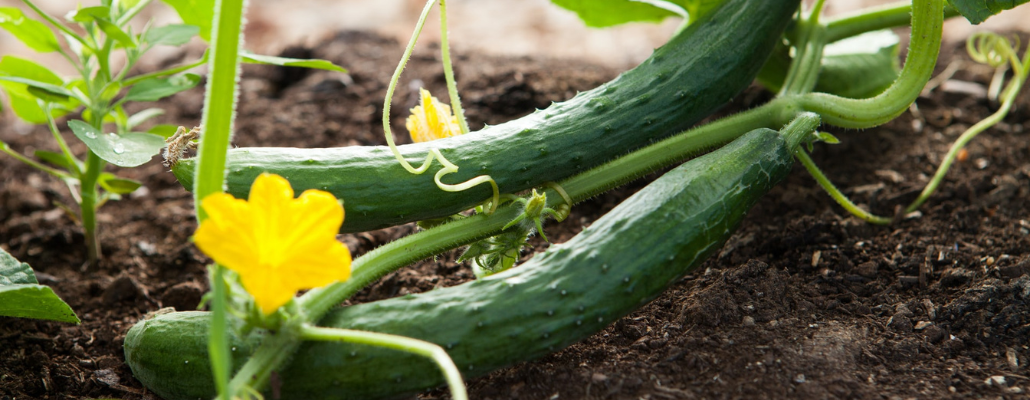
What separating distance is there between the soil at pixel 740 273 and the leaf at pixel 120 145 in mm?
442

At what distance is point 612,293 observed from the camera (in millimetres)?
1601

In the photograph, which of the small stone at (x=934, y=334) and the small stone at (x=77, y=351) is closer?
the small stone at (x=934, y=334)

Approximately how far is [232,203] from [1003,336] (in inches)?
66.0

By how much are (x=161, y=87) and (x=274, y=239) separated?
3.79 feet

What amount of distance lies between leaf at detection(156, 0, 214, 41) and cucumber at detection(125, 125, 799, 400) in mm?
956

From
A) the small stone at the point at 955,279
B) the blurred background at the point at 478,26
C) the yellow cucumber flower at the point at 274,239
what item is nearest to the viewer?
the yellow cucumber flower at the point at 274,239

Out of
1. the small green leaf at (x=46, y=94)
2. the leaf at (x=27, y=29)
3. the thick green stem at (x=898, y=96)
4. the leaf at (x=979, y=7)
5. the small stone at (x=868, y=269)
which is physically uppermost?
the leaf at (x=27, y=29)

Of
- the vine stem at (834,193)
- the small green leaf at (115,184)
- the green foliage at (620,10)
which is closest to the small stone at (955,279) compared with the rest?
the vine stem at (834,193)

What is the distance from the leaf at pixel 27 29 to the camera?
82.7 inches

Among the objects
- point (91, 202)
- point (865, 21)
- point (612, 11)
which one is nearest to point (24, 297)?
point (91, 202)

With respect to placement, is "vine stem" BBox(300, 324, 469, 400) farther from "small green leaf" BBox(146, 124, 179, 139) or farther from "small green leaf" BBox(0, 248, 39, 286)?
Result: "small green leaf" BBox(146, 124, 179, 139)

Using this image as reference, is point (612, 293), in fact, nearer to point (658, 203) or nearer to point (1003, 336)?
point (658, 203)

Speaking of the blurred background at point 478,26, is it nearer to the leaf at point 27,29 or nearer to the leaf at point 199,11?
the leaf at point 199,11

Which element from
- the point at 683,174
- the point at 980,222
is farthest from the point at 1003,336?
the point at 683,174
